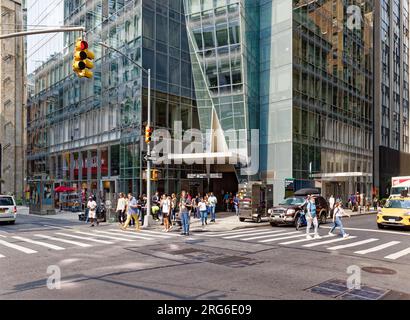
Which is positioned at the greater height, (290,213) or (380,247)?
(290,213)

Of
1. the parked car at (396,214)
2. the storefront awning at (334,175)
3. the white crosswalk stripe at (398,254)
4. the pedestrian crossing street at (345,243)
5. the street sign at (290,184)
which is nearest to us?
the white crosswalk stripe at (398,254)

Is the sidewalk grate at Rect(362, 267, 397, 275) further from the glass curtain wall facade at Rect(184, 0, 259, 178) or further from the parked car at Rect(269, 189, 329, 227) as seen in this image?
the glass curtain wall facade at Rect(184, 0, 259, 178)

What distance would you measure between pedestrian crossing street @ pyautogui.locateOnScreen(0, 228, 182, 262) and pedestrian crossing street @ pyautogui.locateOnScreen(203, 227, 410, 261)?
3.08 metres

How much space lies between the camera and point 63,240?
49.1 feet

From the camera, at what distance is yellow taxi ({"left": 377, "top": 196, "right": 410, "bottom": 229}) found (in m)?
18.6

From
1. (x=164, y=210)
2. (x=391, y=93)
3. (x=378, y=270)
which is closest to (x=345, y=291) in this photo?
(x=378, y=270)

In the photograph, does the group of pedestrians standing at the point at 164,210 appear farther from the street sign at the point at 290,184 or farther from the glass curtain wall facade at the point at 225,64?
the street sign at the point at 290,184

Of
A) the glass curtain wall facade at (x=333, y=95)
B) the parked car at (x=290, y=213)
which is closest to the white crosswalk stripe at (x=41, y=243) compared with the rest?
the parked car at (x=290, y=213)

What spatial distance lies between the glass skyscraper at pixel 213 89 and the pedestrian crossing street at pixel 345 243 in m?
14.9

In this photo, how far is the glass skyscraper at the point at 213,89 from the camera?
101 feet

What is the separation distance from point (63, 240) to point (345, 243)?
37.9 feet

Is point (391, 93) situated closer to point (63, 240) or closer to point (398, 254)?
point (398, 254)

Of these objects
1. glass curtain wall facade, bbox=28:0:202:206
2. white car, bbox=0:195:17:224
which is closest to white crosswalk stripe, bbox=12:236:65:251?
white car, bbox=0:195:17:224
